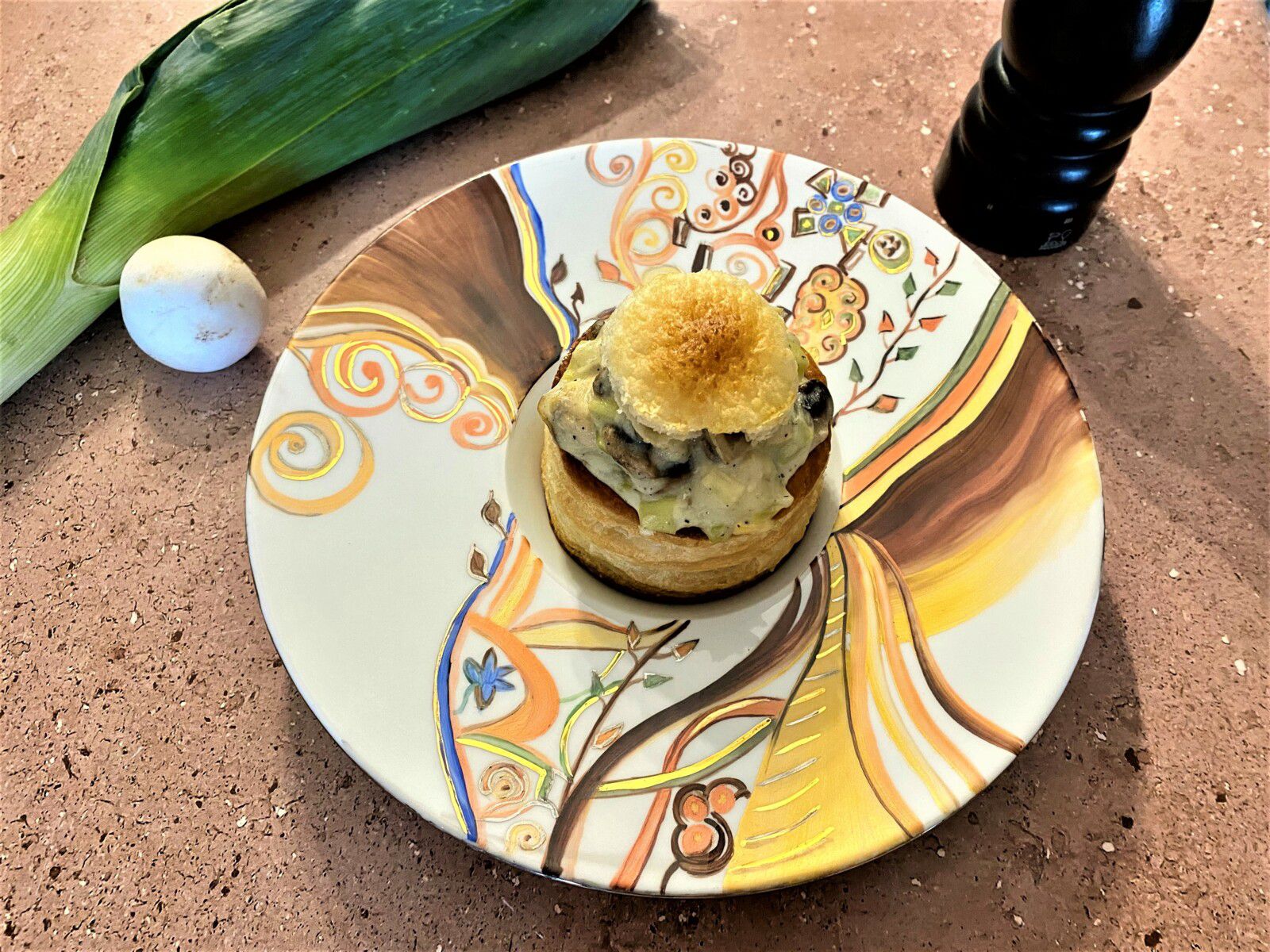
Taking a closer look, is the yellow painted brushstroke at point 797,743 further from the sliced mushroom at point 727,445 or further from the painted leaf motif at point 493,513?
the painted leaf motif at point 493,513

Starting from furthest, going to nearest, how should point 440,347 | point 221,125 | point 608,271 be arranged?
point 221,125
point 608,271
point 440,347

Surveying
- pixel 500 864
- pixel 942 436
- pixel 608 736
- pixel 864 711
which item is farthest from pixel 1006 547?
pixel 500 864

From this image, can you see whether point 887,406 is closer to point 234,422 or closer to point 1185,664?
point 1185,664

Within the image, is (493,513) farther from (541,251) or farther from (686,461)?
(541,251)

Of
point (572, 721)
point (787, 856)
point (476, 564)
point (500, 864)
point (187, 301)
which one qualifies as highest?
point (187, 301)

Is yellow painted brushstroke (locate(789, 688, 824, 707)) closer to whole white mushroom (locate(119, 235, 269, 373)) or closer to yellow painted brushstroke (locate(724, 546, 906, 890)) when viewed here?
yellow painted brushstroke (locate(724, 546, 906, 890))

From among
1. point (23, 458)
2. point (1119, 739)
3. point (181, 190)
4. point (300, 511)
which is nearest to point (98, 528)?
point (23, 458)
